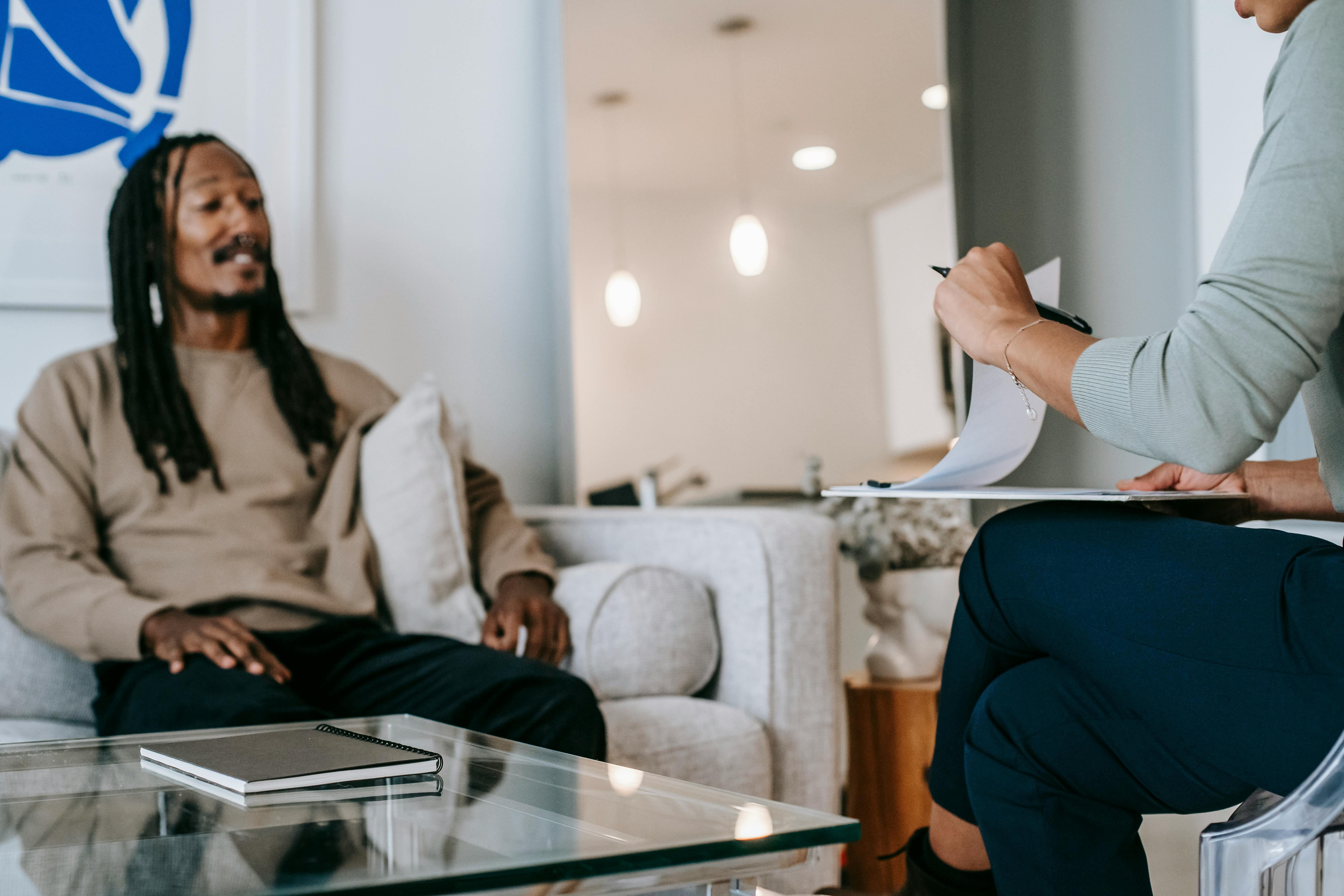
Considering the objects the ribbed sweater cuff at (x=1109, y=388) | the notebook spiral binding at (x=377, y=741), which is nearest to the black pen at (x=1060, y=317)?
the ribbed sweater cuff at (x=1109, y=388)

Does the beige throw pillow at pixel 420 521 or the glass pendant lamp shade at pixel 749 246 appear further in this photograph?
the glass pendant lamp shade at pixel 749 246

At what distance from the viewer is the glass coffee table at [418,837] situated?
0.58m

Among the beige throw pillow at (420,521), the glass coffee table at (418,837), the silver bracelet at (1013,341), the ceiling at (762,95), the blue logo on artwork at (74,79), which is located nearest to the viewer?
the glass coffee table at (418,837)

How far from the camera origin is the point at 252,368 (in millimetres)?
1788

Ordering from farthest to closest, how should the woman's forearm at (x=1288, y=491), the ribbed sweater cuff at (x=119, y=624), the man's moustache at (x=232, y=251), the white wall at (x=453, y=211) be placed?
the white wall at (x=453, y=211), the man's moustache at (x=232, y=251), the ribbed sweater cuff at (x=119, y=624), the woman's forearm at (x=1288, y=491)

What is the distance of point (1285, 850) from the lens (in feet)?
2.21

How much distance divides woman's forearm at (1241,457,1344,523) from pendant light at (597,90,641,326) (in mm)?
1537

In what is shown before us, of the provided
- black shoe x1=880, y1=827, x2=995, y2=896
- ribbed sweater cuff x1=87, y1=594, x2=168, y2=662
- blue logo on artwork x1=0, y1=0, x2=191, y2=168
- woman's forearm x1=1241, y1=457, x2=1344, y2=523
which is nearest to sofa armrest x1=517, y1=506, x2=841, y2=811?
black shoe x1=880, y1=827, x2=995, y2=896

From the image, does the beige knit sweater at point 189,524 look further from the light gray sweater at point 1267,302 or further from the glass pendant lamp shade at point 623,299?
the light gray sweater at point 1267,302

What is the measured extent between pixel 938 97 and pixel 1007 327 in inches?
67.0

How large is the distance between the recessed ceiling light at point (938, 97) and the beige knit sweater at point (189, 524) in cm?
131

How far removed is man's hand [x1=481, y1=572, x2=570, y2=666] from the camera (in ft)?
5.03

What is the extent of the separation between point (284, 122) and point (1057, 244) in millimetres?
1642

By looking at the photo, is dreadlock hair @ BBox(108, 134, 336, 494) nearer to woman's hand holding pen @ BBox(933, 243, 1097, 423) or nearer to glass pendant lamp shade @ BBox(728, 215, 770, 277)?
glass pendant lamp shade @ BBox(728, 215, 770, 277)
